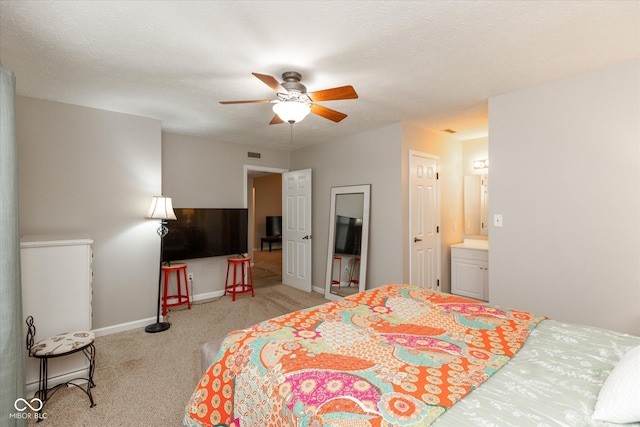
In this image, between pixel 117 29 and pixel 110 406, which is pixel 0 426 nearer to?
pixel 110 406

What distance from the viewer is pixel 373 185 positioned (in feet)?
13.7

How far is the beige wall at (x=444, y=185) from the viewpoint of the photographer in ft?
12.6

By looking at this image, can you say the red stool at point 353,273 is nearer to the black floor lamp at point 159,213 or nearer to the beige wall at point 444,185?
the beige wall at point 444,185

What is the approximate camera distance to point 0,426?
1523mm

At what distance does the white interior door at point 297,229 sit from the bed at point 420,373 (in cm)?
314

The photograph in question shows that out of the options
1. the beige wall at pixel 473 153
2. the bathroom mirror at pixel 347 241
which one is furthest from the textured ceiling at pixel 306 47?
the beige wall at pixel 473 153

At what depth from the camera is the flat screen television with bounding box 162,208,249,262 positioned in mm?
4039

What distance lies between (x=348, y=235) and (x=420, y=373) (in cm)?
329

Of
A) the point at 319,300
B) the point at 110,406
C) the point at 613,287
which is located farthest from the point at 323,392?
the point at 319,300

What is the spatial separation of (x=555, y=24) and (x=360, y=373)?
2283 mm

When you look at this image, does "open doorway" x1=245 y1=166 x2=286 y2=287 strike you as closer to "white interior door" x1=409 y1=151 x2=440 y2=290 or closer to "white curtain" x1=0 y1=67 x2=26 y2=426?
"white interior door" x1=409 y1=151 x2=440 y2=290

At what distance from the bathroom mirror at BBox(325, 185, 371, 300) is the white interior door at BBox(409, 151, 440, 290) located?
2.04 feet

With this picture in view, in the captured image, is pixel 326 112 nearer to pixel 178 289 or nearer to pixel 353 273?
pixel 353 273

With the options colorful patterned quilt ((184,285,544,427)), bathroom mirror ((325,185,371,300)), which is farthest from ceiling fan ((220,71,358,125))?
bathroom mirror ((325,185,371,300))
